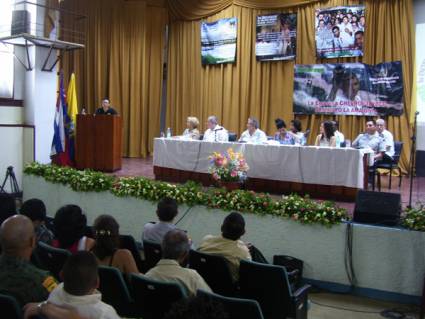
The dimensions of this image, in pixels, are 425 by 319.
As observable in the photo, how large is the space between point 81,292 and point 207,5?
10600mm

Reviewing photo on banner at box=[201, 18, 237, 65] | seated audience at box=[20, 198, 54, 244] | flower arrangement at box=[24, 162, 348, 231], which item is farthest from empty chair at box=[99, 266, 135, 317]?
photo on banner at box=[201, 18, 237, 65]

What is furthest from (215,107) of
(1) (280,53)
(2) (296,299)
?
(2) (296,299)

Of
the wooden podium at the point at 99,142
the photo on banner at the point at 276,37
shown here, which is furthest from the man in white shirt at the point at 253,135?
the photo on banner at the point at 276,37

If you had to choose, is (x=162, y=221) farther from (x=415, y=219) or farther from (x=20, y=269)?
(x=415, y=219)

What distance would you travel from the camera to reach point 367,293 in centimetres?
432

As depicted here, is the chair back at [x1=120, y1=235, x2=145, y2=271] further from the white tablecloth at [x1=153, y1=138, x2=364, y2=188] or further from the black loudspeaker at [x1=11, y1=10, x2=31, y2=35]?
the black loudspeaker at [x1=11, y1=10, x2=31, y2=35]

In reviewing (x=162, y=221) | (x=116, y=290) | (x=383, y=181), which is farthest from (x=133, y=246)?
(x=383, y=181)

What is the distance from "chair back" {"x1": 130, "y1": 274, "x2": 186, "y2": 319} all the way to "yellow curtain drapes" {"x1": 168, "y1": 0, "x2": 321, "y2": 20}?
879 centimetres

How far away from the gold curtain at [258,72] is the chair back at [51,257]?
25.0 ft

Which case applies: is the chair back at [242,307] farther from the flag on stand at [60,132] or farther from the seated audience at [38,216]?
the flag on stand at [60,132]

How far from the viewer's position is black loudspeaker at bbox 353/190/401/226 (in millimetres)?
4262

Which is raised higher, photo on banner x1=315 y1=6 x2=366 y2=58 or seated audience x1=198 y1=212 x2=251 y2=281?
photo on banner x1=315 y1=6 x2=366 y2=58

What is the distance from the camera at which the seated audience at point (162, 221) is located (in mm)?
3762

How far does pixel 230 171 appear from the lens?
21.6ft
